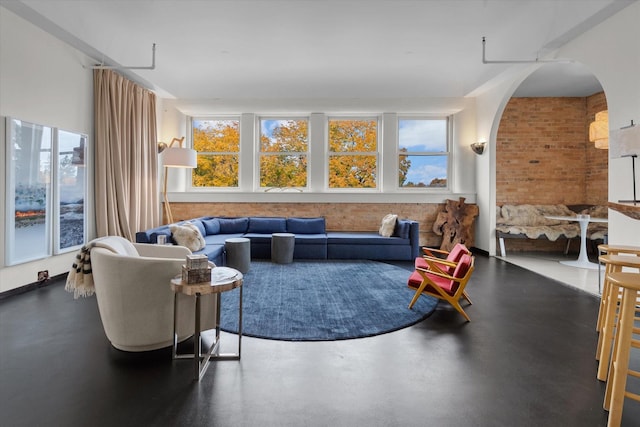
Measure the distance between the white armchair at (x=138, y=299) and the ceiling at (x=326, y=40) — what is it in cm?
327

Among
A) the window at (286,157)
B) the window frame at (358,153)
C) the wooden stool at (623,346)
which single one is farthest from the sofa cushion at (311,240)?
the wooden stool at (623,346)

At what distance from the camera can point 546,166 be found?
7.04 meters

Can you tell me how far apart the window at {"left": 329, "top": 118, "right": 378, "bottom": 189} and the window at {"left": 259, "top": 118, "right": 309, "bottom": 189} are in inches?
25.9

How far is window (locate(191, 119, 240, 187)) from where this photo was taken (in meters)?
7.61

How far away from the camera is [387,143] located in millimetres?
7434

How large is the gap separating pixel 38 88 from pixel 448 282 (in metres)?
5.56

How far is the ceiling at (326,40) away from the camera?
395 cm

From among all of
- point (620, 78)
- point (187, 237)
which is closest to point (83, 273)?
point (187, 237)

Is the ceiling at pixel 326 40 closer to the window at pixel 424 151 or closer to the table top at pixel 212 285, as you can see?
the window at pixel 424 151

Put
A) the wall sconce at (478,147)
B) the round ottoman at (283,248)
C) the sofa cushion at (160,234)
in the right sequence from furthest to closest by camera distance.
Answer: the wall sconce at (478,147)
the round ottoman at (283,248)
the sofa cushion at (160,234)

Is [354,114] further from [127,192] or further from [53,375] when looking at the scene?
[53,375]

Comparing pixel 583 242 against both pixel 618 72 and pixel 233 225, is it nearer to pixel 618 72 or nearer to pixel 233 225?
pixel 618 72

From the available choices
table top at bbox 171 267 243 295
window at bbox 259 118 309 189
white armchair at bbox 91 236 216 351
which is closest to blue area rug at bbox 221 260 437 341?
white armchair at bbox 91 236 216 351

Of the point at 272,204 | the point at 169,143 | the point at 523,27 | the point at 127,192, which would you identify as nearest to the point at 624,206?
the point at 523,27
